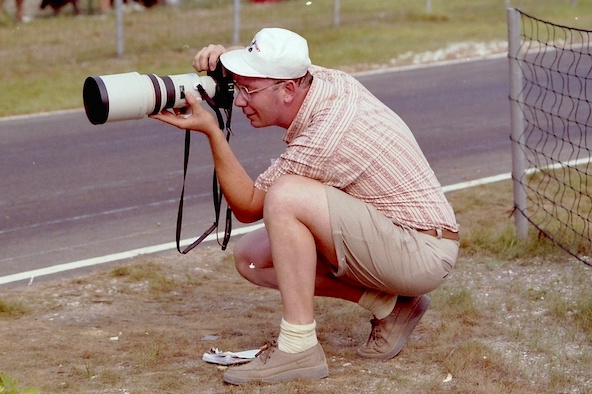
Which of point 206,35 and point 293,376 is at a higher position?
point 293,376

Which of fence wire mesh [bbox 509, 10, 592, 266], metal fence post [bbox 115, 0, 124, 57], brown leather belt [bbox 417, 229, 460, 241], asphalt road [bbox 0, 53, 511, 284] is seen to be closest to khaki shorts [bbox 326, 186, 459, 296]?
brown leather belt [bbox 417, 229, 460, 241]

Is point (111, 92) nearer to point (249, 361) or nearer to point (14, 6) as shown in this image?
point (249, 361)

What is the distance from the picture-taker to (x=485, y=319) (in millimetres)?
4941

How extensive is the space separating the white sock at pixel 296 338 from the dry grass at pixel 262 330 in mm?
129

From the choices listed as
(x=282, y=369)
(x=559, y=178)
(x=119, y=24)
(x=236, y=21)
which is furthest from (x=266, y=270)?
(x=236, y=21)

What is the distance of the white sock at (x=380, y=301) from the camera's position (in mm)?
4516

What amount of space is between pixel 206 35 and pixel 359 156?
12.1 meters

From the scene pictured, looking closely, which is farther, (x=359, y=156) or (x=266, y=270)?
(x=266, y=270)

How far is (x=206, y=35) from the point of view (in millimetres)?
16016

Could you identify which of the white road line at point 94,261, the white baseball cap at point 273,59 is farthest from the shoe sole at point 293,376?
the white road line at point 94,261

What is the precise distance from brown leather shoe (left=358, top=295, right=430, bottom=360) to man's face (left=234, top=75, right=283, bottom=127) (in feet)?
2.97

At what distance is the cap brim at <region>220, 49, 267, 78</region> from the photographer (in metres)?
4.23

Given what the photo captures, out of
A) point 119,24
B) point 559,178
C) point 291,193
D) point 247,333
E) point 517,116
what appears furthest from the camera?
point 119,24

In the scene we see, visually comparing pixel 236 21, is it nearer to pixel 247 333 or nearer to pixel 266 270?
pixel 247 333
